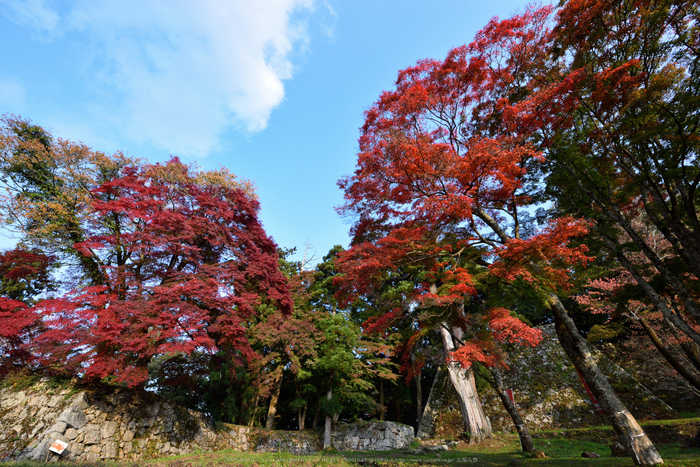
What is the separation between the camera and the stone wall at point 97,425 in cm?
697

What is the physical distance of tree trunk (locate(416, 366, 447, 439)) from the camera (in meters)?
14.1

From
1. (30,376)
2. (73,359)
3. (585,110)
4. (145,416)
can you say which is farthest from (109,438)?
(585,110)

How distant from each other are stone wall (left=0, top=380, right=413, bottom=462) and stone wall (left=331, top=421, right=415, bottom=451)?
5480 millimetres

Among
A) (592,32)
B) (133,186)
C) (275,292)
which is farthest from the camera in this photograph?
(275,292)

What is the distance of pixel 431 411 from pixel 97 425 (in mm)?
13423

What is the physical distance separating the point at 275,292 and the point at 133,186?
555 cm

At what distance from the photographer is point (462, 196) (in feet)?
20.6

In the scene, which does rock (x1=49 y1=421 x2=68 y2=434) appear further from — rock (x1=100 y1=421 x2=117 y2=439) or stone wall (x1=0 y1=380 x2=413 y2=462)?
rock (x1=100 y1=421 x2=117 y2=439)

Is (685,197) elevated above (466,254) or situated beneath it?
elevated above

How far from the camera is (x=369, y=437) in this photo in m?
13.2

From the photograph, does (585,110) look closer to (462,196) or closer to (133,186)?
(462,196)

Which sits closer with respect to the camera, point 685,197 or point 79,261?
point 685,197

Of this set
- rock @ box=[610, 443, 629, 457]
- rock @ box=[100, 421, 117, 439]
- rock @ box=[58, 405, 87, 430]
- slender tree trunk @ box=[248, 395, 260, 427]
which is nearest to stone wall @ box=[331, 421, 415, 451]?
slender tree trunk @ box=[248, 395, 260, 427]

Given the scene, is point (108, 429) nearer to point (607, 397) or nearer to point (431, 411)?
point (607, 397)
